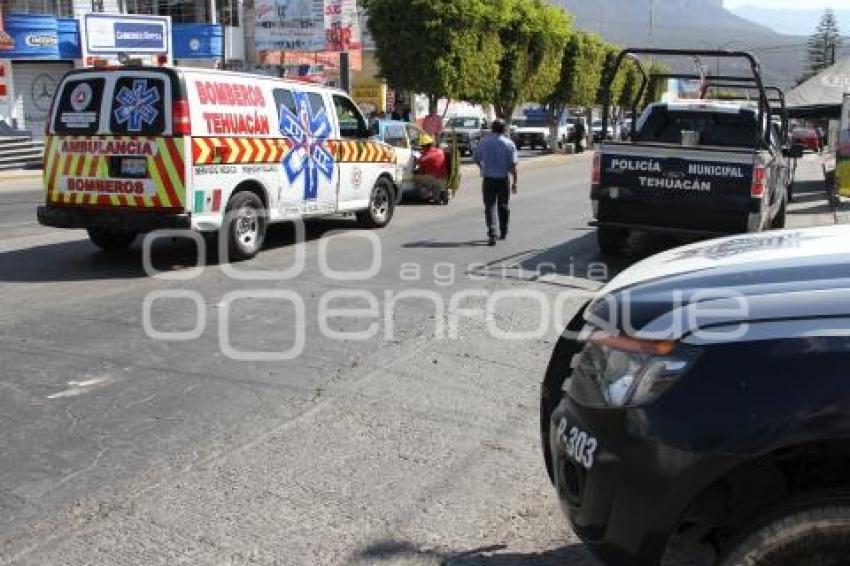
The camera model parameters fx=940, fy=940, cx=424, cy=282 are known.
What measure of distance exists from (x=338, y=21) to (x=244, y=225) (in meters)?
23.9

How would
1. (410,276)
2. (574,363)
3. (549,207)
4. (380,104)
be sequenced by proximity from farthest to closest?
(380,104) → (549,207) → (410,276) → (574,363)

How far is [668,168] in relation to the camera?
419 inches

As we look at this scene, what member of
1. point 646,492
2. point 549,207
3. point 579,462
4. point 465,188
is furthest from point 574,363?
point 465,188

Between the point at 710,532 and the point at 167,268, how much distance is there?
8275 mm

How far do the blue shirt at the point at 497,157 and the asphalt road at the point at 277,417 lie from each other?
7.80 feet

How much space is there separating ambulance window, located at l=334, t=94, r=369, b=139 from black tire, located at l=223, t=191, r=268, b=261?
229 cm

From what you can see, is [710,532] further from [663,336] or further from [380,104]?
[380,104]

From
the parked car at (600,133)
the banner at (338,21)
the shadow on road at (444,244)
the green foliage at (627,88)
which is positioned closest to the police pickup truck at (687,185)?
the parked car at (600,133)

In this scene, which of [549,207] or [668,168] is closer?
[668,168]

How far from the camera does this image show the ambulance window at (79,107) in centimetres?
1023

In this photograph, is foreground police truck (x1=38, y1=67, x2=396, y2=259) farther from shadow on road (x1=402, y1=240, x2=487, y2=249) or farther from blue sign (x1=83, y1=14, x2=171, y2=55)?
blue sign (x1=83, y1=14, x2=171, y2=55)

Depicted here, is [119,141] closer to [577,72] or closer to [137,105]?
[137,105]

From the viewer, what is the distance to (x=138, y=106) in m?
10.0

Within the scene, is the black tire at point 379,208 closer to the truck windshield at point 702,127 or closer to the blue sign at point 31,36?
the truck windshield at point 702,127
